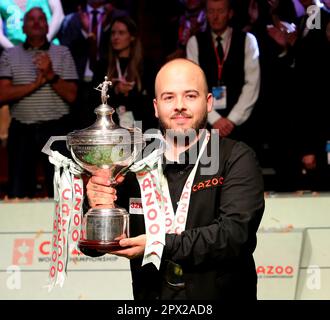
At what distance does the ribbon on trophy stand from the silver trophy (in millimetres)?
55

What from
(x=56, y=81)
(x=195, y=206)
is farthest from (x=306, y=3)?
(x=195, y=206)

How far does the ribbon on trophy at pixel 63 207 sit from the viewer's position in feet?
8.53

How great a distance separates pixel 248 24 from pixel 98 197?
3153 mm

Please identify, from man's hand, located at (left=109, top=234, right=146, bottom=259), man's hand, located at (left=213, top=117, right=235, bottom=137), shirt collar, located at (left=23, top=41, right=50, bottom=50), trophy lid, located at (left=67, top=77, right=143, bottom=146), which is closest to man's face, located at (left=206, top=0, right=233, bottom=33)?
man's hand, located at (left=213, top=117, right=235, bottom=137)

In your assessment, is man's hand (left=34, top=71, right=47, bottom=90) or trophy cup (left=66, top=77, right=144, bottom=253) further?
man's hand (left=34, top=71, right=47, bottom=90)

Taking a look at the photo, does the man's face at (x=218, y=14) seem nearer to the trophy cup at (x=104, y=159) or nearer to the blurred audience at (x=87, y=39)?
the blurred audience at (x=87, y=39)

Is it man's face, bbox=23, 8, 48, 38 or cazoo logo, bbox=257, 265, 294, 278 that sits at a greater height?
man's face, bbox=23, 8, 48, 38

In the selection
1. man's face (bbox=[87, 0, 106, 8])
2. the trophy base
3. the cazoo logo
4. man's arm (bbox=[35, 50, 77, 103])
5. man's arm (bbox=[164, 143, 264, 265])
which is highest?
man's face (bbox=[87, 0, 106, 8])

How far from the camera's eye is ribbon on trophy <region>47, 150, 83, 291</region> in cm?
260

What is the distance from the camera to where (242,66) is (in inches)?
207

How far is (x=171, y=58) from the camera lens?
5.33 meters

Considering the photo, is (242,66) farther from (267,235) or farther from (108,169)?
(108,169)

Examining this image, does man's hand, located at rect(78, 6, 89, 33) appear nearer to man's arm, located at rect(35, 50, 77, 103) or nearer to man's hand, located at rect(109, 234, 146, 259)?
man's arm, located at rect(35, 50, 77, 103)
